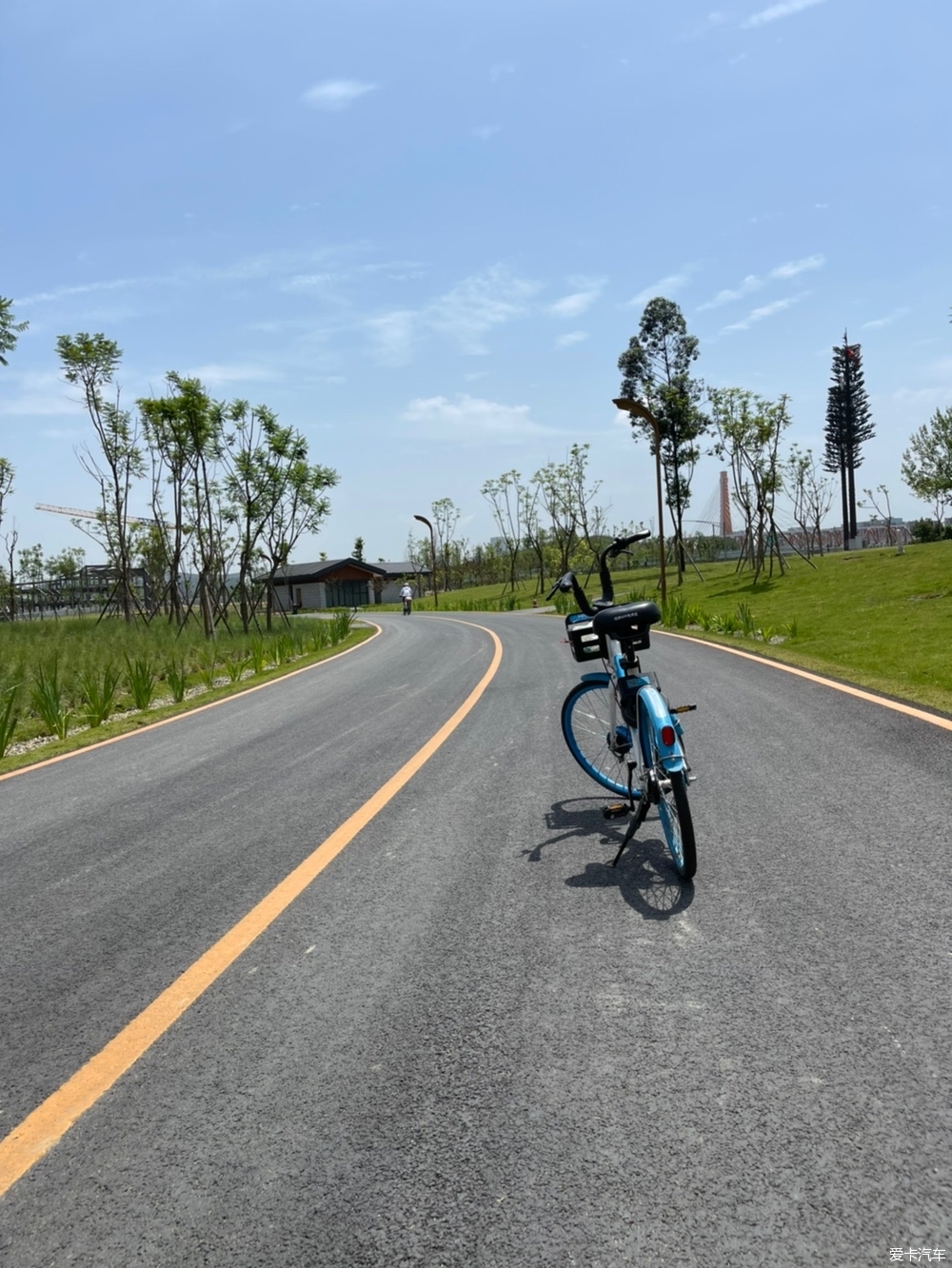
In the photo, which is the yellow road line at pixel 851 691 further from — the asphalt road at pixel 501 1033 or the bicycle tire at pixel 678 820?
the bicycle tire at pixel 678 820

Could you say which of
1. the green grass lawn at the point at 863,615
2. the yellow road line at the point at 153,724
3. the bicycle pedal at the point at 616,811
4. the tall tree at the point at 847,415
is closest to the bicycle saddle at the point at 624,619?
the bicycle pedal at the point at 616,811

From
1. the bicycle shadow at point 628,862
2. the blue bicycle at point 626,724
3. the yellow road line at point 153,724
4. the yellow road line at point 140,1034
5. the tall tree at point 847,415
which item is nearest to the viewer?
the yellow road line at point 140,1034

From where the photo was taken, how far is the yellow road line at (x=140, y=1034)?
2279 millimetres

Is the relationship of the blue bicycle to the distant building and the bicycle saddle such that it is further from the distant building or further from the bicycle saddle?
the distant building

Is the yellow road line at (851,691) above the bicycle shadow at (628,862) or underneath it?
above

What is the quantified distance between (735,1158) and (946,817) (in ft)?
10.2

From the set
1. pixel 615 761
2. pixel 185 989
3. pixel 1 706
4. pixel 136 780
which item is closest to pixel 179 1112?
pixel 185 989

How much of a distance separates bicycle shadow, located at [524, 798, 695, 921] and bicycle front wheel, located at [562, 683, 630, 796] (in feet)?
0.69

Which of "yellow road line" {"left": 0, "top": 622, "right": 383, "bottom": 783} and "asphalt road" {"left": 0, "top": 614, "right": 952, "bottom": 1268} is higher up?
"yellow road line" {"left": 0, "top": 622, "right": 383, "bottom": 783}

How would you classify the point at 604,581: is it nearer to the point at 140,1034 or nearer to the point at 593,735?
the point at 593,735

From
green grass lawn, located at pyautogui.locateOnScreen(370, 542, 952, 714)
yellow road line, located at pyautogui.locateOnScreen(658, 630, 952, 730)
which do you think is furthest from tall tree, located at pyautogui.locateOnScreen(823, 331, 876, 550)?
yellow road line, located at pyautogui.locateOnScreen(658, 630, 952, 730)

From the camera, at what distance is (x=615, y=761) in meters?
5.46

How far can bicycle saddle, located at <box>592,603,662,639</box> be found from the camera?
4.72 metres

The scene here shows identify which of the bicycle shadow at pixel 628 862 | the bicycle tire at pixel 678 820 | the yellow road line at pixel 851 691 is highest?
the bicycle tire at pixel 678 820
